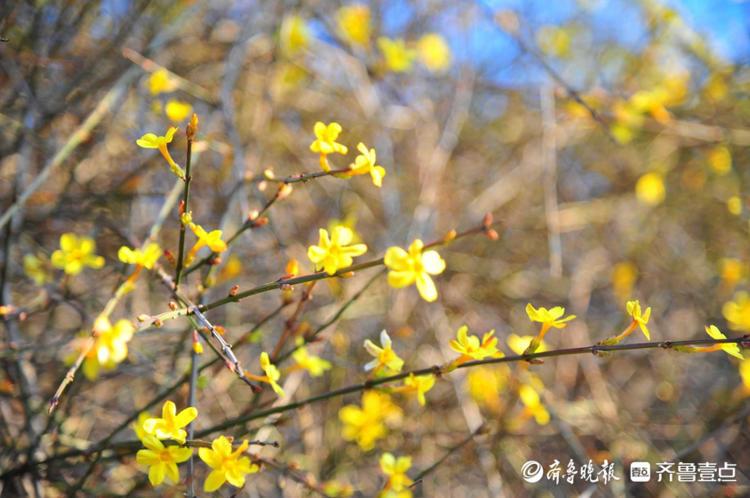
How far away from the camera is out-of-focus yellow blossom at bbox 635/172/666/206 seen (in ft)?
10.5

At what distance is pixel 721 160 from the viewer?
10.3 feet

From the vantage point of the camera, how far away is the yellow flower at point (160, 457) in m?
1.00

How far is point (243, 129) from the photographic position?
106 inches

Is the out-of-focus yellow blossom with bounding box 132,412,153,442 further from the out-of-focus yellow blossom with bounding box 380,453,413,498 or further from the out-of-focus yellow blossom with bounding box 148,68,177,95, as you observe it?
the out-of-focus yellow blossom with bounding box 148,68,177,95

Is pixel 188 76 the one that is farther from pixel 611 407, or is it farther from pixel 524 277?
pixel 611 407

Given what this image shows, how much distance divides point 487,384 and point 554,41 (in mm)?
2336

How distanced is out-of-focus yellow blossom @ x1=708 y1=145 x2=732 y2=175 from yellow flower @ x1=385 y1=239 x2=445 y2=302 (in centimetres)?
270

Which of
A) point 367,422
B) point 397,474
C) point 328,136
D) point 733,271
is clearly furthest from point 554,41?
point 397,474

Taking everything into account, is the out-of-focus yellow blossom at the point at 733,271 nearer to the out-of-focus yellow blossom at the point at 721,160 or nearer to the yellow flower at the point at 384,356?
the out-of-focus yellow blossom at the point at 721,160

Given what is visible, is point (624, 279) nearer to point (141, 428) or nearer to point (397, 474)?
point (397, 474)

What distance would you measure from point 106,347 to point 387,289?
1875 millimetres
